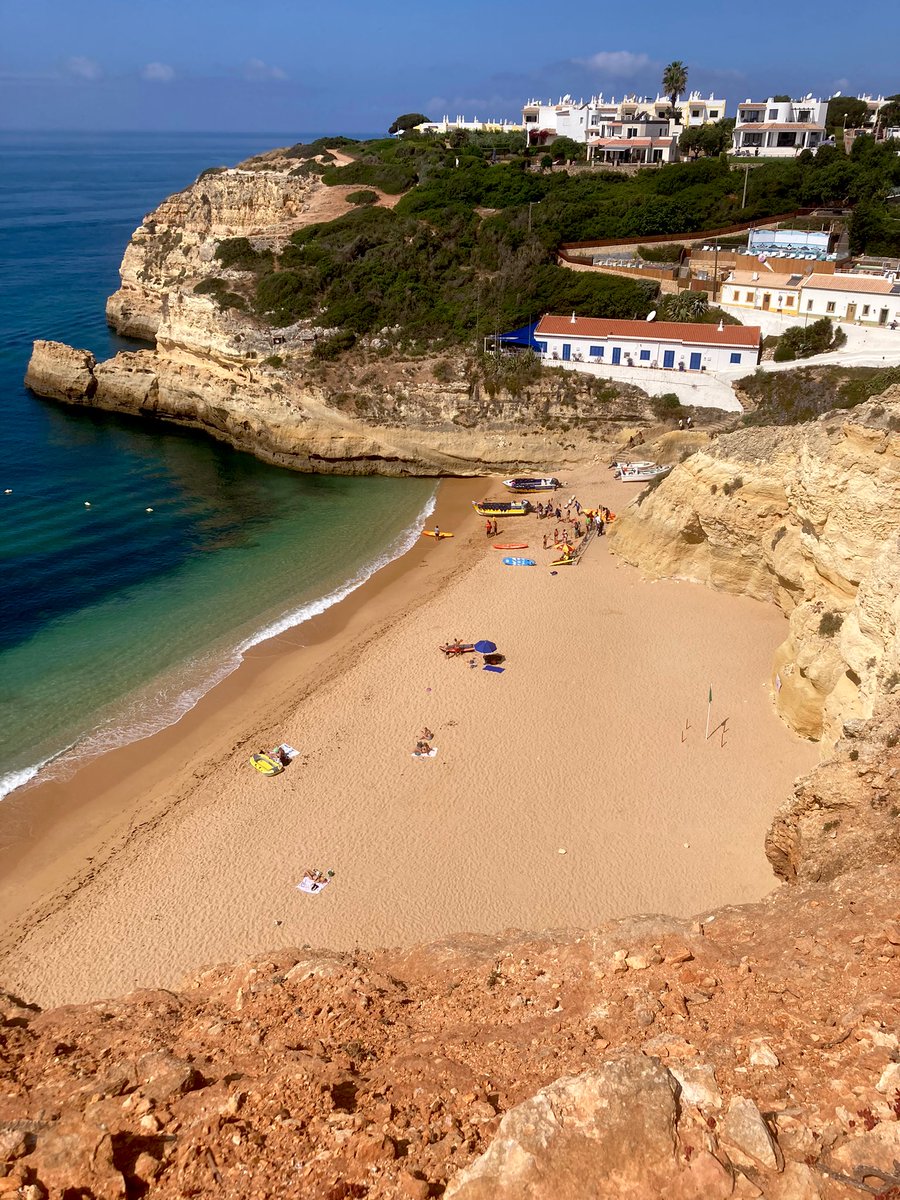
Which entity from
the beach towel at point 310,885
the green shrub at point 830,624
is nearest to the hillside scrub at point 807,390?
the green shrub at point 830,624

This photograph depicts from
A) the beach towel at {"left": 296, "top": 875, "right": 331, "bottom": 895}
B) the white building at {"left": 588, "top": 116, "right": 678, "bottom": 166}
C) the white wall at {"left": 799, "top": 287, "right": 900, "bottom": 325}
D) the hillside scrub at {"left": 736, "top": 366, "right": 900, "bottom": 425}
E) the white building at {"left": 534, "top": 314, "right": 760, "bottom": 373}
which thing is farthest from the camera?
the white building at {"left": 588, "top": 116, "right": 678, "bottom": 166}

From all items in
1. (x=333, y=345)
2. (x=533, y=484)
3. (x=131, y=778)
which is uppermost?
(x=333, y=345)

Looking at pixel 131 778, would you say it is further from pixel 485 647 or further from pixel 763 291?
pixel 763 291

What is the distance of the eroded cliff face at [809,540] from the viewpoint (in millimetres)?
15445

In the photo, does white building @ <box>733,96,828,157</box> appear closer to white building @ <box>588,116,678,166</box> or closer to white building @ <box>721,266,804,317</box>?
white building @ <box>588,116,678,166</box>

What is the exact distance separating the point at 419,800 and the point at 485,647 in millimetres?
6089

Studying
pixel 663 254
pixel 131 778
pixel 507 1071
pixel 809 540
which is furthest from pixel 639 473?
pixel 507 1071

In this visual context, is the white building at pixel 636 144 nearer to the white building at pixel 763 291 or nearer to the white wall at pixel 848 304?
the white building at pixel 763 291

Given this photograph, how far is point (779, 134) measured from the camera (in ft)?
A: 233

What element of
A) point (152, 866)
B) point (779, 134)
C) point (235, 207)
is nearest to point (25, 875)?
point (152, 866)

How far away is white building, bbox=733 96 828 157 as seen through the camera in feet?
232

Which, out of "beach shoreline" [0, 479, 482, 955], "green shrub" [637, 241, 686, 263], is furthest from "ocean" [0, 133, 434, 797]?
"green shrub" [637, 241, 686, 263]

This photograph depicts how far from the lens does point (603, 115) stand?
79.9m

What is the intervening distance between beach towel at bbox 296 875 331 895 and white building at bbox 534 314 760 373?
99.8 ft
